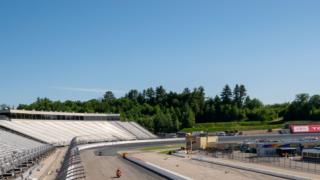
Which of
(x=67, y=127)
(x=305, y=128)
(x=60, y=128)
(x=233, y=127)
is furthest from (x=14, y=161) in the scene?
(x=233, y=127)

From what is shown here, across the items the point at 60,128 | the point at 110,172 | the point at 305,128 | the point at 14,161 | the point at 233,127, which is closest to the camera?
the point at 14,161

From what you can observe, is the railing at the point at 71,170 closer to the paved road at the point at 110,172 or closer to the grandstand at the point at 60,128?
the paved road at the point at 110,172

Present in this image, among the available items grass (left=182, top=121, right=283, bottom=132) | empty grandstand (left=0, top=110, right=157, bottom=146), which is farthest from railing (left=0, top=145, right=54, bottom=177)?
grass (left=182, top=121, right=283, bottom=132)

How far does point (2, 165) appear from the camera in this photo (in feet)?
116

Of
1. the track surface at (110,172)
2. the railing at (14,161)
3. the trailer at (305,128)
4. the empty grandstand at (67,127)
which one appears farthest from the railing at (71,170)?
the trailer at (305,128)

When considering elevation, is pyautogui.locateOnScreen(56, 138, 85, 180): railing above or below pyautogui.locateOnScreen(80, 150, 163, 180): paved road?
above

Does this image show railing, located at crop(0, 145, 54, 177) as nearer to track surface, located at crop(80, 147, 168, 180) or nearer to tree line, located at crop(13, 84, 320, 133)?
track surface, located at crop(80, 147, 168, 180)

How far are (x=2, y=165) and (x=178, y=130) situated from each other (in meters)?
119

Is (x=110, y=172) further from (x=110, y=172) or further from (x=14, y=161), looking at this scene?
(x=14, y=161)

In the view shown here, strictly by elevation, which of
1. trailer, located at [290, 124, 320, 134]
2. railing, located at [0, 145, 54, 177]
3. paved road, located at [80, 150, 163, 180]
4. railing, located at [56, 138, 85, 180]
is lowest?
paved road, located at [80, 150, 163, 180]

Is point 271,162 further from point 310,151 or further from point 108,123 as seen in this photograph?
point 108,123

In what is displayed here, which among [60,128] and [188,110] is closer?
[60,128]

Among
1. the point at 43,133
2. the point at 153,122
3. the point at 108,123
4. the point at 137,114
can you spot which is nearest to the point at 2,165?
the point at 43,133

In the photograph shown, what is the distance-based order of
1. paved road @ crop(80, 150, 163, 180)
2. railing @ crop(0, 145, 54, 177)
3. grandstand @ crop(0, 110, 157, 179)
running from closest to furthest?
railing @ crop(0, 145, 54, 177)
paved road @ crop(80, 150, 163, 180)
grandstand @ crop(0, 110, 157, 179)
